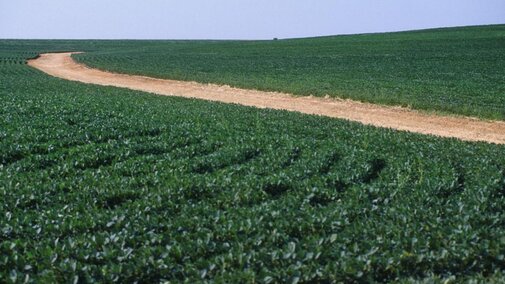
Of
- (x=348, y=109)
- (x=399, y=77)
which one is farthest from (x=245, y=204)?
(x=399, y=77)

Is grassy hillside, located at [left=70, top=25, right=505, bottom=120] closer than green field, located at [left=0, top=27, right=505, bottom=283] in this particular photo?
No

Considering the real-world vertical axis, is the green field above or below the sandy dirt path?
above

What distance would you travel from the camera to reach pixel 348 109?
85.7 feet

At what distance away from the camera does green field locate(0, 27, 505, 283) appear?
23.7 ft

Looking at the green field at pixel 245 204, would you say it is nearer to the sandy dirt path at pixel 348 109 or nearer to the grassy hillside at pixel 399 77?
the sandy dirt path at pixel 348 109

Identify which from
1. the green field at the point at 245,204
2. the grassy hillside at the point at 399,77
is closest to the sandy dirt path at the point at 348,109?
the grassy hillside at the point at 399,77

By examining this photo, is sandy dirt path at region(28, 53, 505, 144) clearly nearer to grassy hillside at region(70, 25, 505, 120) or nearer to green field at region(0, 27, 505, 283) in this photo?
grassy hillside at region(70, 25, 505, 120)

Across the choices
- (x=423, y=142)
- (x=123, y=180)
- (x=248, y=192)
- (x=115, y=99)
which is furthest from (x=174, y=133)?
(x=115, y=99)

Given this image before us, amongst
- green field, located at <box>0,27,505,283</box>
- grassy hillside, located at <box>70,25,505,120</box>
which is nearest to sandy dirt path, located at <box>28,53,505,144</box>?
grassy hillside, located at <box>70,25,505,120</box>

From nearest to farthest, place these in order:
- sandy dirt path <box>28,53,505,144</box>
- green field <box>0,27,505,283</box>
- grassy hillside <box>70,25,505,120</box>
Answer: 1. green field <box>0,27,505,283</box>
2. sandy dirt path <box>28,53,505,144</box>
3. grassy hillside <box>70,25,505,120</box>

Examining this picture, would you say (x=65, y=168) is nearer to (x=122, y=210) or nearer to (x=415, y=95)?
(x=122, y=210)

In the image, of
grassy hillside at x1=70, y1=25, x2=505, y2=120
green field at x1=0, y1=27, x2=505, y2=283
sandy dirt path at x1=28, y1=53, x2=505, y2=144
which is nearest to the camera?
green field at x1=0, y1=27, x2=505, y2=283

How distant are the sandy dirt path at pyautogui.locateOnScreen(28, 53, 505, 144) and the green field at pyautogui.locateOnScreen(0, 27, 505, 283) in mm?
5325

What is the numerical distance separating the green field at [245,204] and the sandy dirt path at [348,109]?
5.32 metres
